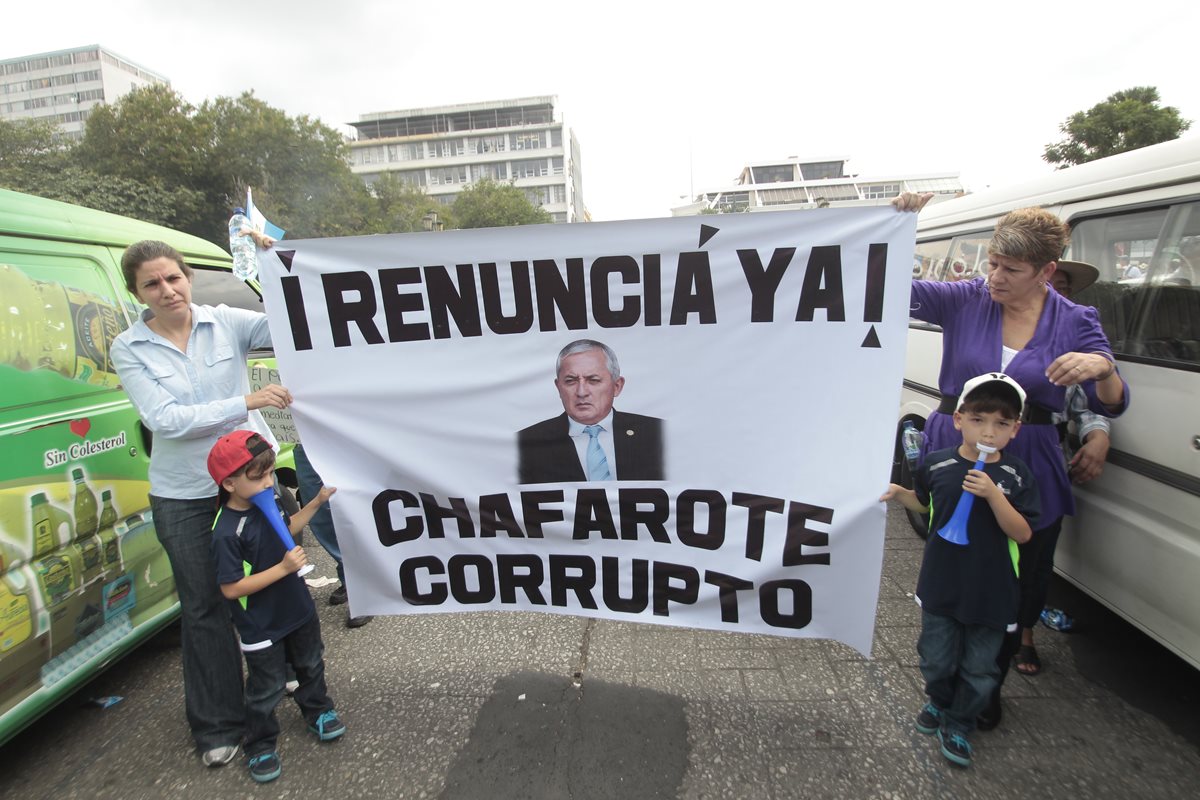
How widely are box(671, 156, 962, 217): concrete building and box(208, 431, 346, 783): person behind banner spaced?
86.6 metres

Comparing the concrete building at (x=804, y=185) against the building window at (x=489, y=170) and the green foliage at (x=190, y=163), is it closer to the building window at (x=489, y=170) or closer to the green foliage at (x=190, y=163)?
the building window at (x=489, y=170)

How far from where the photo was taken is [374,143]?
78.3 meters

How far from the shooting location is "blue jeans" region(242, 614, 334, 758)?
7.09 feet

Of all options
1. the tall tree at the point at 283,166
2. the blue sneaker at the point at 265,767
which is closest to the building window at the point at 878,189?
the tall tree at the point at 283,166

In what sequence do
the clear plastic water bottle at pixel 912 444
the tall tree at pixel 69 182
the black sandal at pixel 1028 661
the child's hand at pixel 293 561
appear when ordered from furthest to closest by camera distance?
1. the tall tree at pixel 69 182
2. the clear plastic water bottle at pixel 912 444
3. the black sandal at pixel 1028 661
4. the child's hand at pixel 293 561

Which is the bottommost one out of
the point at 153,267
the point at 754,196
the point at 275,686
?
the point at 275,686

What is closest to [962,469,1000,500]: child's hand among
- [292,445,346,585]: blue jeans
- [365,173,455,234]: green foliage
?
[292,445,346,585]: blue jeans

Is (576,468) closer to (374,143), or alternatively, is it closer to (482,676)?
(482,676)

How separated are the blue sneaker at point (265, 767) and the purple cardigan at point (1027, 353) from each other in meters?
2.82

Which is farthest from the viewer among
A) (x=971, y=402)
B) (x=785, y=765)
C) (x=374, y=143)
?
(x=374, y=143)

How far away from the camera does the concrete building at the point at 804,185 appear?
8700cm

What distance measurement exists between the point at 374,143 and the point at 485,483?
88.6 metres

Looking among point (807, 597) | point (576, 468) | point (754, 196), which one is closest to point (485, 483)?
point (576, 468)

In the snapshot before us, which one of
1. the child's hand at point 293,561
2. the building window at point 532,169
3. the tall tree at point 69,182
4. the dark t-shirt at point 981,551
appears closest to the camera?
the dark t-shirt at point 981,551
